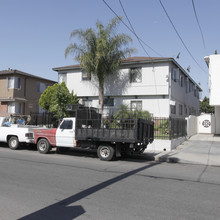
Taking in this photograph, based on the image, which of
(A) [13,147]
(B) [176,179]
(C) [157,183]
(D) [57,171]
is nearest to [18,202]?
(D) [57,171]

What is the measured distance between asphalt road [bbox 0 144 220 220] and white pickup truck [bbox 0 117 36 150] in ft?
15.2

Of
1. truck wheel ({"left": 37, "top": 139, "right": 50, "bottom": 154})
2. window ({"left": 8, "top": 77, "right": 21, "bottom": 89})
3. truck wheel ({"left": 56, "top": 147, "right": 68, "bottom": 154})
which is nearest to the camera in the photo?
truck wheel ({"left": 37, "top": 139, "right": 50, "bottom": 154})

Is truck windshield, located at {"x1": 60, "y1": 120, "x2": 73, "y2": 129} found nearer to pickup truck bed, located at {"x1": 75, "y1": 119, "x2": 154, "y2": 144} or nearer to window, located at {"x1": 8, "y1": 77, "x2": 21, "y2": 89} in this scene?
pickup truck bed, located at {"x1": 75, "y1": 119, "x2": 154, "y2": 144}

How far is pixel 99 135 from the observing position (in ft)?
36.0

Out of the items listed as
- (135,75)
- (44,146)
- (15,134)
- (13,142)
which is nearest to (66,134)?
(44,146)

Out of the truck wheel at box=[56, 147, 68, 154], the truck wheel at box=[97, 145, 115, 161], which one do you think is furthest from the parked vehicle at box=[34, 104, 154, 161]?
the truck wheel at box=[56, 147, 68, 154]

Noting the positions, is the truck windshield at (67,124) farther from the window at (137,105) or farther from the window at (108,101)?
the window at (108,101)

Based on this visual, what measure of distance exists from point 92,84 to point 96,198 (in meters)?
18.5

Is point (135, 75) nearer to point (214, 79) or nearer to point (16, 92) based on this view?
point (214, 79)

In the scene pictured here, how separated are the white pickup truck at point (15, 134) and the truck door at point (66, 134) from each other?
6.03 feet

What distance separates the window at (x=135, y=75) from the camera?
70.9 ft

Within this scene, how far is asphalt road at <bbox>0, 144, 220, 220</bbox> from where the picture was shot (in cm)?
453

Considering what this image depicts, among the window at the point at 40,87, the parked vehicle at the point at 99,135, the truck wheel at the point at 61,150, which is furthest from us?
the window at the point at 40,87

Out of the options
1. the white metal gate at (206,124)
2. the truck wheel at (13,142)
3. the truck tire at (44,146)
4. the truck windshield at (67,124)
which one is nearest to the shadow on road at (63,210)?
the truck windshield at (67,124)
